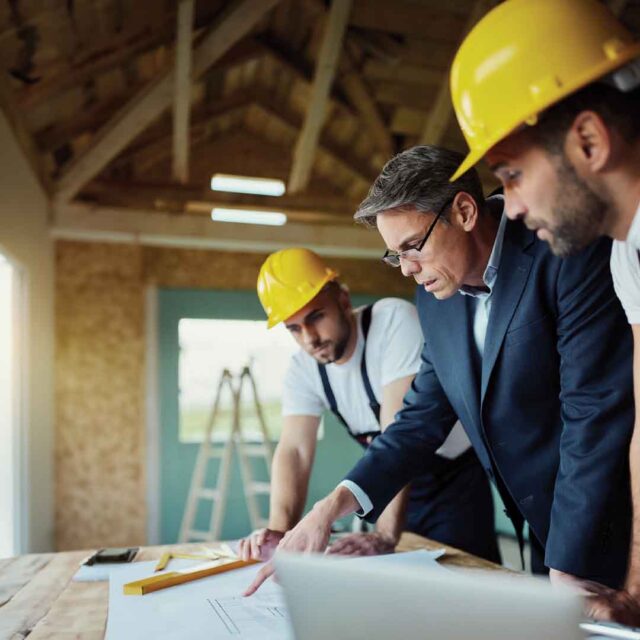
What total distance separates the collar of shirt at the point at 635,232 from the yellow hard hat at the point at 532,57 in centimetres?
20

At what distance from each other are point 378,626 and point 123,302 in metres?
5.14

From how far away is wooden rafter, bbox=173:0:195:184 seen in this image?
3.36 m

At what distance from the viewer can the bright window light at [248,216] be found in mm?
4871

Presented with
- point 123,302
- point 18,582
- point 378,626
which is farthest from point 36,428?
point 378,626

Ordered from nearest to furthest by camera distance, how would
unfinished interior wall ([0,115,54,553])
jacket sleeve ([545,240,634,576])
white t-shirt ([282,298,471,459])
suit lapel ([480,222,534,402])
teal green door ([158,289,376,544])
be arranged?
jacket sleeve ([545,240,634,576]) < suit lapel ([480,222,534,402]) < white t-shirt ([282,298,471,459]) < unfinished interior wall ([0,115,54,553]) < teal green door ([158,289,376,544])

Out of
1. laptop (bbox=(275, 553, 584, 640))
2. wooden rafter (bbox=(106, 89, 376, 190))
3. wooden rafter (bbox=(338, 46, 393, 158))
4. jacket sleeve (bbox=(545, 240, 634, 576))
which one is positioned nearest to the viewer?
laptop (bbox=(275, 553, 584, 640))

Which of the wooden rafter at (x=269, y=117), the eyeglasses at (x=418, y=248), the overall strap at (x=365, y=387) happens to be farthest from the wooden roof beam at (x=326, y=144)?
the eyeglasses at (x=418, y=248)

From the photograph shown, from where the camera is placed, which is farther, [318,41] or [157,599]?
[318,41]

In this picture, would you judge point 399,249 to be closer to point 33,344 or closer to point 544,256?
point 544,256

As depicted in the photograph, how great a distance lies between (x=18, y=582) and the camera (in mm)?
1427

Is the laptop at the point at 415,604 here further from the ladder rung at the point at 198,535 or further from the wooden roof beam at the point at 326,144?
the wooden roof beam at the point at 326,144

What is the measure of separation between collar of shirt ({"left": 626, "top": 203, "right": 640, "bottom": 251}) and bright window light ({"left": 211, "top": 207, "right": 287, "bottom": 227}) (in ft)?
13.3

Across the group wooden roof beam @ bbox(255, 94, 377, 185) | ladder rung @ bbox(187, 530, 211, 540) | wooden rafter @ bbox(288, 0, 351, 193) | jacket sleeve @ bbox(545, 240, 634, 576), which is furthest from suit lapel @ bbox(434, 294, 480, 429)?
wooden roof beam @ bbox(255, 94, 377, 185)

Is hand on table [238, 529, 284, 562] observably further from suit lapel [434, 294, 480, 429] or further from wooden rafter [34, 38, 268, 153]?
wooden rafter [34, 38, 268, 153]
